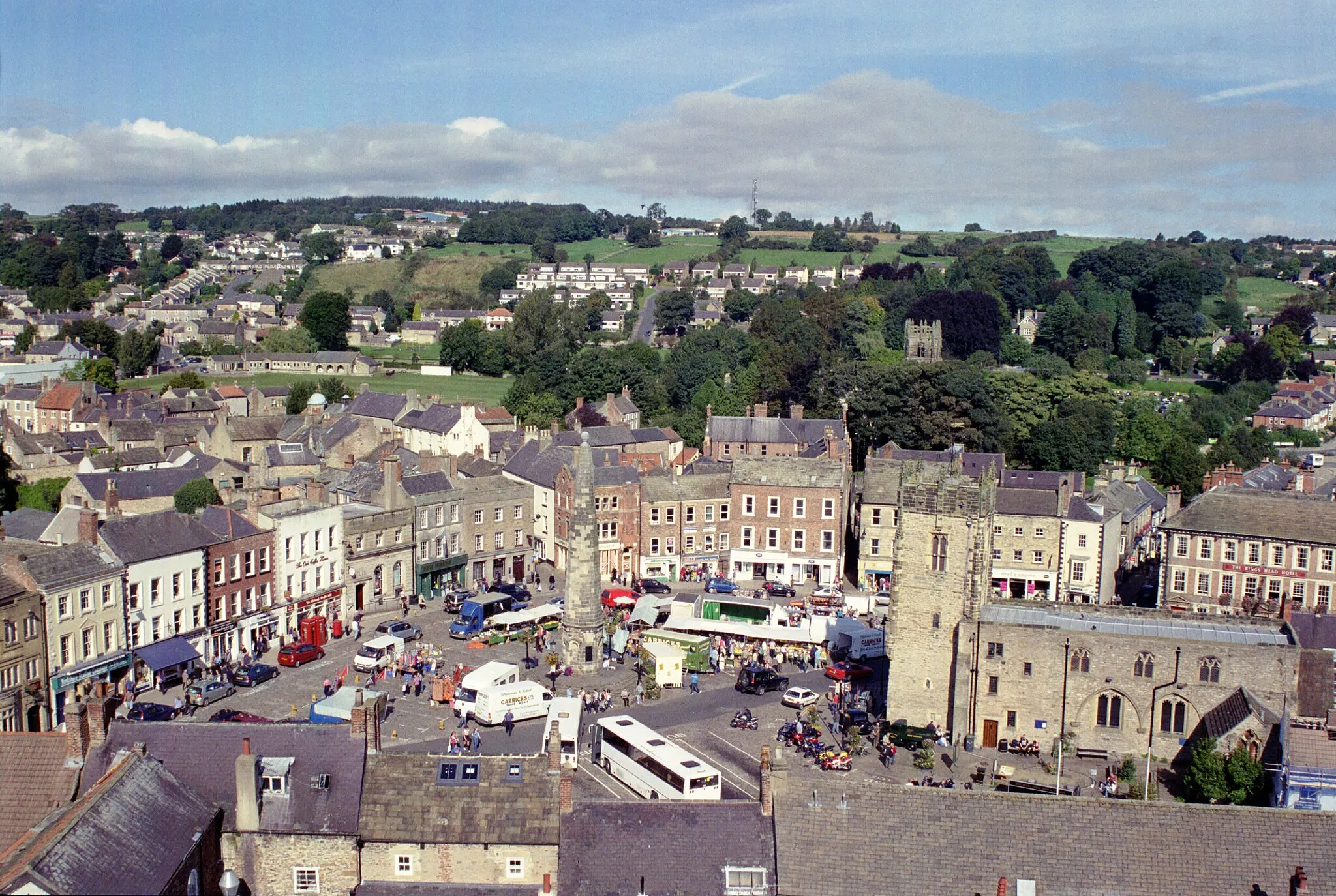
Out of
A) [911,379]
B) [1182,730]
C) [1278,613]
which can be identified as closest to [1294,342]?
[911,379]

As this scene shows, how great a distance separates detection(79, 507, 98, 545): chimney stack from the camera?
4378 cm

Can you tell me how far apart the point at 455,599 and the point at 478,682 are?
14.5 meters

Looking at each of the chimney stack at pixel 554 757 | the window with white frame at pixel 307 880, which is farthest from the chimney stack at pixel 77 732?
the chimney stack at pixel 554 757

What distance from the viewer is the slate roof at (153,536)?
4400cm

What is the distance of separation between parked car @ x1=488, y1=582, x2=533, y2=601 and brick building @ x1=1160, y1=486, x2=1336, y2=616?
28636 mm

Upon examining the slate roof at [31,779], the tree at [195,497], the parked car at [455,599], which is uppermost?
the slate roof at [31,779]

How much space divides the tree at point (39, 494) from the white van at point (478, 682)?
39317 millimetres

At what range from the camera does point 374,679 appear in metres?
44.6

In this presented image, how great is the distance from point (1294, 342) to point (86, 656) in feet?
386

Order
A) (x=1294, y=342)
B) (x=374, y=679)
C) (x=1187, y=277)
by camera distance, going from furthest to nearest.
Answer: (x=1187, y=277), (x=1294, y=342), (x=374, y=679)

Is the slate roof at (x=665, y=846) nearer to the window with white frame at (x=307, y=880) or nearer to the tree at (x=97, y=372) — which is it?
the window with white frame at (x=307, y=880)

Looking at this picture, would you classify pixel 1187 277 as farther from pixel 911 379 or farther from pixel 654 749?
pixel 654 749

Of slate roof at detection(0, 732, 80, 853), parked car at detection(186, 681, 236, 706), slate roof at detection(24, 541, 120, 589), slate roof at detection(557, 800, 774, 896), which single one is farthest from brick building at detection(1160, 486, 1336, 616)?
slate roof at detection(0, 732, 80, 853)

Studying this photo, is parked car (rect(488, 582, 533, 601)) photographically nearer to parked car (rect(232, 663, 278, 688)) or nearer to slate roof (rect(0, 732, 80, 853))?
parked car (rect(232, 663, 278, 688))
